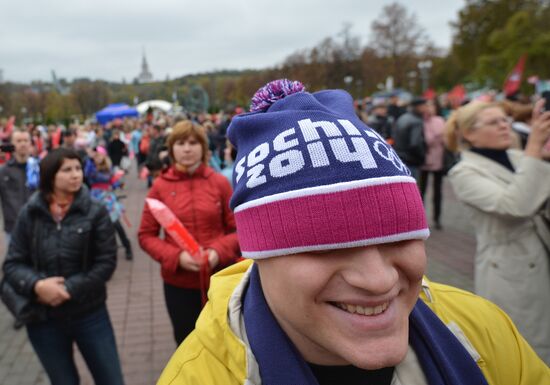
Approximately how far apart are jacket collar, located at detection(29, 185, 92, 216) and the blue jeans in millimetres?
617

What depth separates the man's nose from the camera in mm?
1003

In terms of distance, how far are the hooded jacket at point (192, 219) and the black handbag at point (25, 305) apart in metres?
0.66

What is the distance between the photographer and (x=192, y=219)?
116 inches

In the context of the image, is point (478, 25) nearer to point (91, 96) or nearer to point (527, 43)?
point (527, 43)

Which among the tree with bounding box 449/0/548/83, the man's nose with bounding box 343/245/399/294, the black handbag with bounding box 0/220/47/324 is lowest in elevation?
the black handbag with bounding box 0/220/47/324

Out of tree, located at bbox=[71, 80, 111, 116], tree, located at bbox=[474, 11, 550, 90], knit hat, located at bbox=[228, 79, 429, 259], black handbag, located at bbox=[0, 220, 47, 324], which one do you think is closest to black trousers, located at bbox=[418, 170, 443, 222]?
black handbag, located at bbox=[0, 220, 47, 324]

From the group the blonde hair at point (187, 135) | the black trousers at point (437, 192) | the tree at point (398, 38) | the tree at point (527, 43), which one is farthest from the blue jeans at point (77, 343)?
the tree at point (398, 38)

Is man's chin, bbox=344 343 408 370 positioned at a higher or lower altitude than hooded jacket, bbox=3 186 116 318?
higher

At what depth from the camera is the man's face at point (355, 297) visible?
3.33 feet

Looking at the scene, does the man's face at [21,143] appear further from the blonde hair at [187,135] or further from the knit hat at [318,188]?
the knit hat at [318,188]

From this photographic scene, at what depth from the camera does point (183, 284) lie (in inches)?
115

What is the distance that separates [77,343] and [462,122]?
8.61 ft

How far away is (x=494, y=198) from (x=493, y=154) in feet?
1.13

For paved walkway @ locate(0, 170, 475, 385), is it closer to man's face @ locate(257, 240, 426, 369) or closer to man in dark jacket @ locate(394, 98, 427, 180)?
man in dark jacket @ locate(394, 98, 427, 180)
